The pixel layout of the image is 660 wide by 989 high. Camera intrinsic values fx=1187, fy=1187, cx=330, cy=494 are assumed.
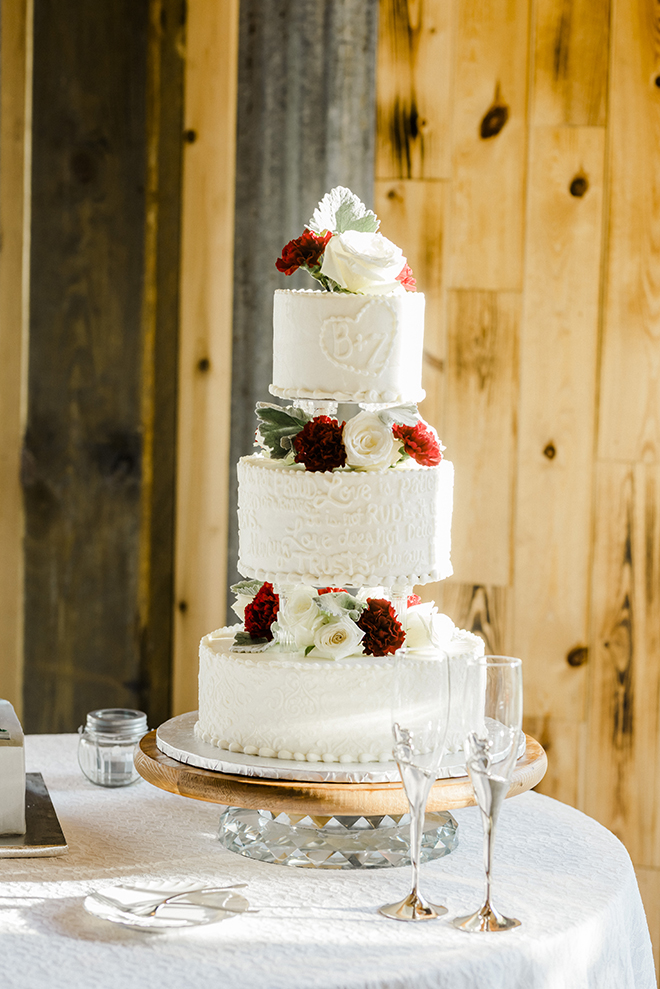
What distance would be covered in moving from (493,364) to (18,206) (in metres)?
1.20

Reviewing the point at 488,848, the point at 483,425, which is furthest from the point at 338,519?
the point at 483,425

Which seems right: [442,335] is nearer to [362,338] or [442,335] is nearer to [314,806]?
[362,338]

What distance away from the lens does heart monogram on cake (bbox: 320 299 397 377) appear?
1.66 meters

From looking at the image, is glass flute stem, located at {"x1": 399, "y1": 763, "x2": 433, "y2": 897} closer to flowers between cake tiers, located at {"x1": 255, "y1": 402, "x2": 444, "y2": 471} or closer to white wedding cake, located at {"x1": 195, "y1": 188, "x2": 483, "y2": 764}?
white wedding cake, located at {"x1": 195, "y1": 188, "x2": 483, "y2": 764}

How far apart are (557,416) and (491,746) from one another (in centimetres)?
152

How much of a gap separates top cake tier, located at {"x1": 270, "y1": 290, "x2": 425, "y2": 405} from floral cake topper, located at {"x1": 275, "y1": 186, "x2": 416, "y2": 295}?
2 centimetres

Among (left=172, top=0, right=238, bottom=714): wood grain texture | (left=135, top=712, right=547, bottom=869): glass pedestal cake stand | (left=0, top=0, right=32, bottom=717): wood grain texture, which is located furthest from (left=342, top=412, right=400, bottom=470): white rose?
(left=0, top=0, right=32, bottom=717): wood grain texture

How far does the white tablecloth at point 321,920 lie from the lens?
4.10 ft

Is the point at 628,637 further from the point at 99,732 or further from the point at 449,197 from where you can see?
the point at 99,732

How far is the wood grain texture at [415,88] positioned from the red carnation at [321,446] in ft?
4.40

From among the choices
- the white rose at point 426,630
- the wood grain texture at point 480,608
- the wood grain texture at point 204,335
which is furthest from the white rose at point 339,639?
the wood grain texture at point 204,335

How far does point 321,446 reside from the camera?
1.63 m

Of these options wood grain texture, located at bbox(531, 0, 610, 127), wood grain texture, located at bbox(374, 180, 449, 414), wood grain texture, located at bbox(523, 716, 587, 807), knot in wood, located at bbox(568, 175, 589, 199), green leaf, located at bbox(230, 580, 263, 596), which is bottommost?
wood grain texture, located at bbox(523, 716, 587, 807)

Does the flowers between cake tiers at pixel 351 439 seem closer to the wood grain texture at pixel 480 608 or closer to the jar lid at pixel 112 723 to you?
the jar lid at pixel 112 723
